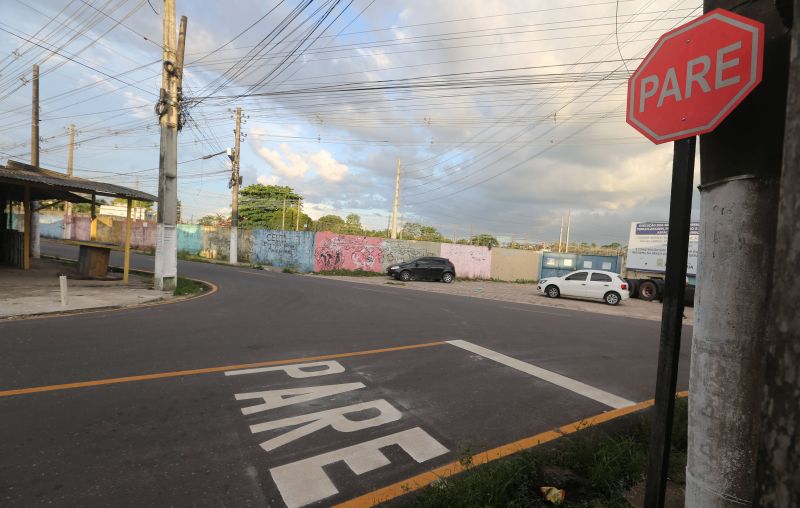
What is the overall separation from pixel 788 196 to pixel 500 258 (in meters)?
30.5

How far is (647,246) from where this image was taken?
67.2 feet

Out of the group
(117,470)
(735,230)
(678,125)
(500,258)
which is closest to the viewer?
(735,230)

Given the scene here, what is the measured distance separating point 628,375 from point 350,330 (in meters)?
4.78

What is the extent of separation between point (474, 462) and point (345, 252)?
78.2 feet

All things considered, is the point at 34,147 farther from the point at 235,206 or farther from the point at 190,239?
the point at 190,239

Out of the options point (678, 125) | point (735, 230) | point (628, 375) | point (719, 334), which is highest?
point (678, 125)

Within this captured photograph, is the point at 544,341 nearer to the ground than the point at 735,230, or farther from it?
nearer to the ground

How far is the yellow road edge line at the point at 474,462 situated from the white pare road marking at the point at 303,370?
98.2 inches

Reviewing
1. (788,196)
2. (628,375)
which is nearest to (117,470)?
(788,196)

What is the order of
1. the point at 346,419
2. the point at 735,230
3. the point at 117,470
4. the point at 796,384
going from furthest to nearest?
the point at 346,419, the point at 117,470, the point at 735,230, the point at 796,384

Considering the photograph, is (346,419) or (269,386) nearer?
(346,419)

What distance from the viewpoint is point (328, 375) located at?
17.0 feet

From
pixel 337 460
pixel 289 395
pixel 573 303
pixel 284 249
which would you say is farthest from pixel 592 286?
pixel 284 249

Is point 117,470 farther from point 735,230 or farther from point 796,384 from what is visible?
point 735,230
